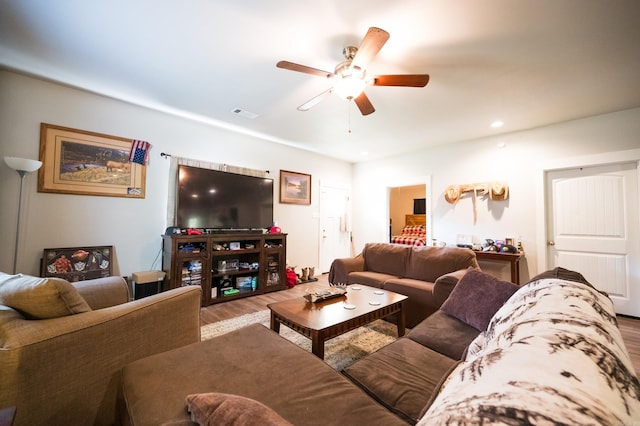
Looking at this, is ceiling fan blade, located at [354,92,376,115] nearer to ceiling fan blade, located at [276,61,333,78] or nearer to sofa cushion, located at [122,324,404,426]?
ceiling fan blade, located at [276,61,333,78]

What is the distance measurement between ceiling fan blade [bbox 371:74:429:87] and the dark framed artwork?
11.7 feet

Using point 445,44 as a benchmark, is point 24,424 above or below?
below

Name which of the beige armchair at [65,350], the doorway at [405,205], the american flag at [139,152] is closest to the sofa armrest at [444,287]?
the beige armchair at [65,350]

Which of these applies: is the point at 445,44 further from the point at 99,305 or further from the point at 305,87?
the point at 99,305

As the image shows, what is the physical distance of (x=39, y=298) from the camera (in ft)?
3.71

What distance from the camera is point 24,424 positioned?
100 centimetres

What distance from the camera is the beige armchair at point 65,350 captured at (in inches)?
39.0

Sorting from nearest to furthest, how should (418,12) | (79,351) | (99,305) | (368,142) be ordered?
(79,351), (418,12), (99,305), (368,142)

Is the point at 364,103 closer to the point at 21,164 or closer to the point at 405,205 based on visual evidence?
the point at 21,164

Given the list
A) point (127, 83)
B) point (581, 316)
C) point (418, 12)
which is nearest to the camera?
point (581, 316)

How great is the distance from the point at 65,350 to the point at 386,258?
3.21m

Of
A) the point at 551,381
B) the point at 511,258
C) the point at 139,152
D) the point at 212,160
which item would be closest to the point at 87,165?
the point at 139,152

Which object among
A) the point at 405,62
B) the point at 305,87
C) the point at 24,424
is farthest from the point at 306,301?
the point at 405,62

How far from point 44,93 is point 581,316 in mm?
4561
